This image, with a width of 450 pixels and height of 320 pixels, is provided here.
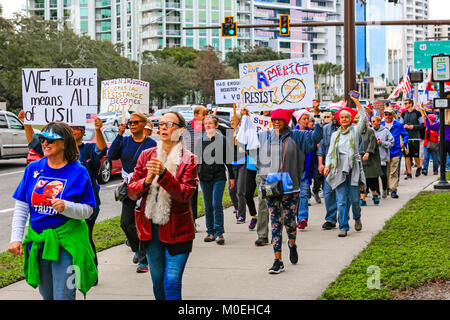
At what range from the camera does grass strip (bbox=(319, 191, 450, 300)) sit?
615 centimetres

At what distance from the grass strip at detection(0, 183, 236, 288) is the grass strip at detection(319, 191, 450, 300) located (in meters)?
3.27

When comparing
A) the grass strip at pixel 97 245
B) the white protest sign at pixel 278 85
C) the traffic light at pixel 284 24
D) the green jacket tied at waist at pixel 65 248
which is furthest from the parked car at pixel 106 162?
the green jacket tied at waist at pixel 65 248

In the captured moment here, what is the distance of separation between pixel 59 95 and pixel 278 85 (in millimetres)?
3677

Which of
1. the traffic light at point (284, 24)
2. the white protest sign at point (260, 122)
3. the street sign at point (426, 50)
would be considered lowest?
the white protest sign at point (260, 122)

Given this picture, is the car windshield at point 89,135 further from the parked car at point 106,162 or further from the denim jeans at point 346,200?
the denim jeans at point 346,200

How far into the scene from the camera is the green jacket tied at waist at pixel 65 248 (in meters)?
4.49

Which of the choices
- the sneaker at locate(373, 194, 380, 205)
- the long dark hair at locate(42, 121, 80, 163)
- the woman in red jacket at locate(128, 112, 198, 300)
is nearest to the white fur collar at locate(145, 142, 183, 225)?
the woman in red jacket at locate(128, 112, 198, 300)

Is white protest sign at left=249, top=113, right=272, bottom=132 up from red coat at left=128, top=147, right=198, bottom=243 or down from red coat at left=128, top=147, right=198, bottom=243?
up

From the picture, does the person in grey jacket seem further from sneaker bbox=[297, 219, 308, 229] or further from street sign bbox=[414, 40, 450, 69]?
street sign bbox=[414, 40, 450, 69]

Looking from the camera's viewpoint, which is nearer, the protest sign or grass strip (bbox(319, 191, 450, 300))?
grass strip (bbox(319, 191, 450, 300))

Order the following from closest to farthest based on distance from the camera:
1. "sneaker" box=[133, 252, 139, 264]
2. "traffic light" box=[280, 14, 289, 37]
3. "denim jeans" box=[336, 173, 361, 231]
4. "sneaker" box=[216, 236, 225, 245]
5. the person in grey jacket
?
"sneaker" box=[133, 252, 139, 264], "sneaker" box=[216, 236, 225, 245], "denim jeans" box=[336, 173, 361, 231], the person in grey jacket, "traffic light" box=[280, 14, 289, 37]

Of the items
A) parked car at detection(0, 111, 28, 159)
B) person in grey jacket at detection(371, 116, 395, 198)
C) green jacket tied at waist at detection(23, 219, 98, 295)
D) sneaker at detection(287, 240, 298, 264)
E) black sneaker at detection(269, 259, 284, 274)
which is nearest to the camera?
green jacket tied at waist at detection(23, 219, 98, 295)
